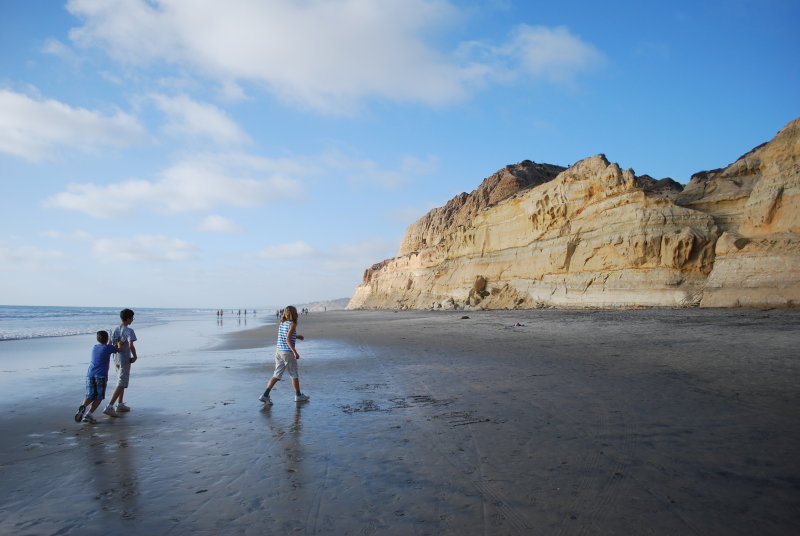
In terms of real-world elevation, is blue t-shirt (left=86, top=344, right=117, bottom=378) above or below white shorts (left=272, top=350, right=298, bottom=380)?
above

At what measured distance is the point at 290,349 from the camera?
24.3ft

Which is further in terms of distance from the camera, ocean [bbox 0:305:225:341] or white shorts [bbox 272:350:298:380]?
ocean [bbox 0:305:225:341]

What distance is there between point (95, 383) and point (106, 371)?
28cm

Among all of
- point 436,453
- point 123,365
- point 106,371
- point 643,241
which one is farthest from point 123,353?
point 643,241

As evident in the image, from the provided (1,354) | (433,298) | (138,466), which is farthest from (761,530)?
(433,298)

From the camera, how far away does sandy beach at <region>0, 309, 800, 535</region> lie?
2.98m

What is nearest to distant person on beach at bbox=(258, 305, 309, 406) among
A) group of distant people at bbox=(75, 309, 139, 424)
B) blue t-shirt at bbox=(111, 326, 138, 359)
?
group of distant people at bbox=(75, 309, 139, 424)

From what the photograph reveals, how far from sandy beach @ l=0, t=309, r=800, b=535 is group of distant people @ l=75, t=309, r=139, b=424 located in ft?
0.97

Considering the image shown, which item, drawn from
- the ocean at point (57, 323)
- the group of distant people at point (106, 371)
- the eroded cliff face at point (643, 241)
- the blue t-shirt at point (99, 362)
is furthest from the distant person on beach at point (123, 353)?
the ocean at point (57, 323)

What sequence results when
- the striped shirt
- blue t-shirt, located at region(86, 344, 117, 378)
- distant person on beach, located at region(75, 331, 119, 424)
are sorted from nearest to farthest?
distant person on beach, located at region(75, 331, 119, 424) → blue t-shirt, located at region(86, 344, 117, 378) → the striped shirt

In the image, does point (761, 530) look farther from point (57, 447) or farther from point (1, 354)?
point (1, 354)

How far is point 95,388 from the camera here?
626 centimetres

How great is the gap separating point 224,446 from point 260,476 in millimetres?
1193

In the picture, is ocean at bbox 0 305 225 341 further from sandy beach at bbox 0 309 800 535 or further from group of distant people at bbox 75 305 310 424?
sandy beach at bbox 0 309 800 535
